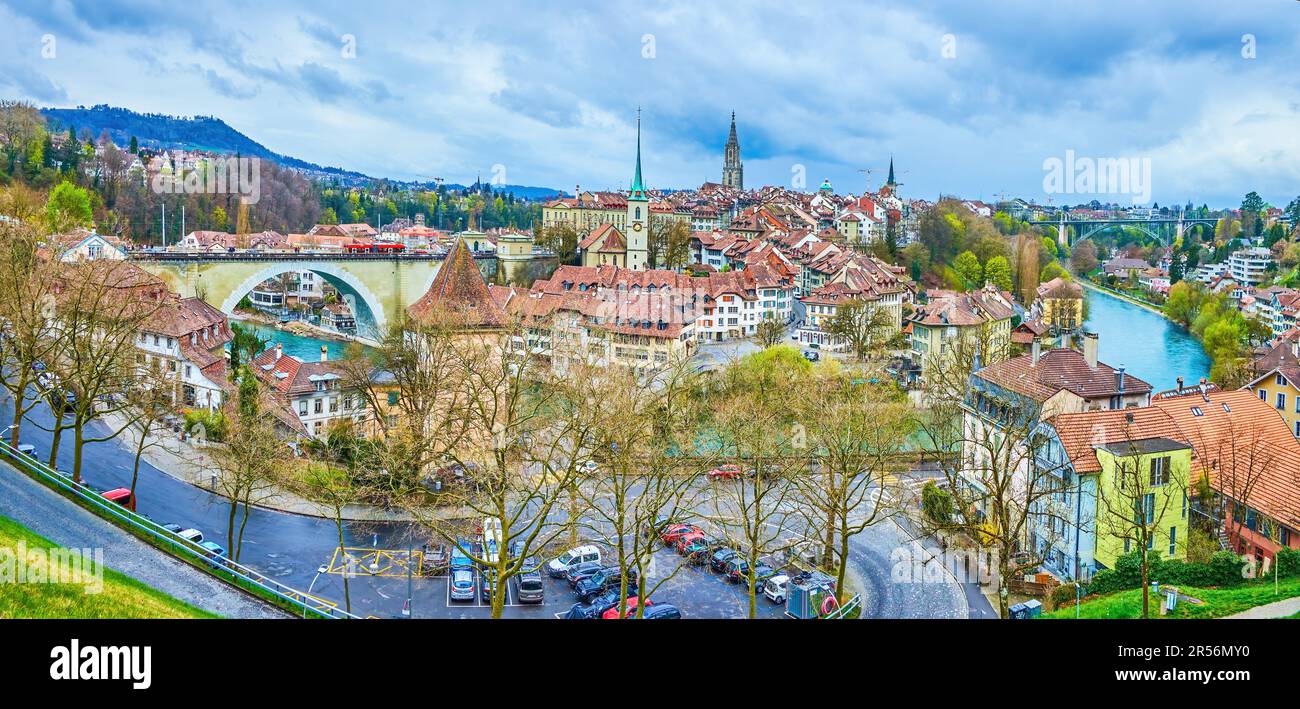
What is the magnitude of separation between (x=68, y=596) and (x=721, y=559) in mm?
5788

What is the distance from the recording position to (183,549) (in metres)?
7.12

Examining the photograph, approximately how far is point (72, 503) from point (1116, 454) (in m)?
7.84

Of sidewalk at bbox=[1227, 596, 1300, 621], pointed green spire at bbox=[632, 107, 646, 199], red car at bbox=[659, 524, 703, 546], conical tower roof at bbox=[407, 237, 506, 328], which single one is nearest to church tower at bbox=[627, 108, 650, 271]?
pointed green spire at bbox=[632, 107, 646, 199]

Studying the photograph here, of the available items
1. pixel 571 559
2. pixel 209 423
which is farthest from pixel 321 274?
pixel 571 559

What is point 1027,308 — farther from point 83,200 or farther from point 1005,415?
point 83,200

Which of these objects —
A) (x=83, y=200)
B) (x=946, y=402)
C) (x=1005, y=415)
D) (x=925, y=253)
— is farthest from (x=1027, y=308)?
(x=83, y=200)

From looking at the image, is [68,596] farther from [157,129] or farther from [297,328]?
[157,129]

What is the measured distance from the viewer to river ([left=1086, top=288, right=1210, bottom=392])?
21.2 meters

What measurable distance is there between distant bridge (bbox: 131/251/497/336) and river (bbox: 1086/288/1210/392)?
48.5 ft

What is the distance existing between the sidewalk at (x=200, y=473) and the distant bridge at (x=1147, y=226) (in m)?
43.1

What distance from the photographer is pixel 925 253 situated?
35.0 meters

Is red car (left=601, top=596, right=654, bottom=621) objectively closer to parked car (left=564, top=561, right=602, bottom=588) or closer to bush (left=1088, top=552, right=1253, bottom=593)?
parked car (left=564, top=561, right=602, bottom=588)

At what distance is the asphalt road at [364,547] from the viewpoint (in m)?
8.38

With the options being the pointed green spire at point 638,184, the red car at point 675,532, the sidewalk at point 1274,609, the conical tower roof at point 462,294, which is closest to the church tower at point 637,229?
the pointed green spire at point 638,184
